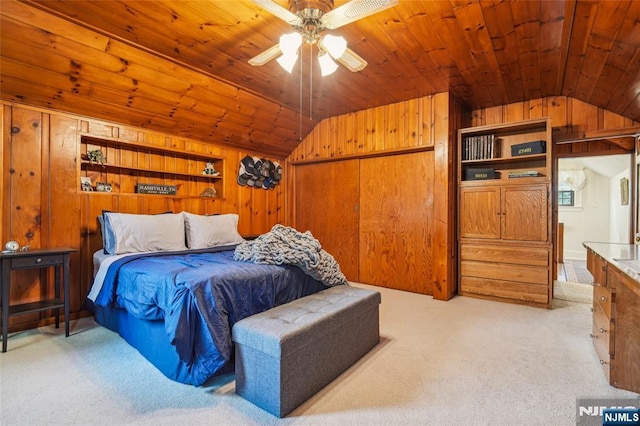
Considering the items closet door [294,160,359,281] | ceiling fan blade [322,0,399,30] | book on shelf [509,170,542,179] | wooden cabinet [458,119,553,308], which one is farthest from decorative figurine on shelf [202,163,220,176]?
book on shelf [509,170,542,179]

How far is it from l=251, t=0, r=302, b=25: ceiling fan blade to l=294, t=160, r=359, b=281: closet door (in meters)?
2.55

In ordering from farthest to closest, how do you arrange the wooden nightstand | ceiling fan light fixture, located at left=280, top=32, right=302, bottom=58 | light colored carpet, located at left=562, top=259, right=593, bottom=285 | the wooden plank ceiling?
light colored carpet, located at left=562, top=259, right=593, bottom=285 < the wooden nightstand < the wooden plank ceiling < ceiling fan light fixture, located at left=280, top=32, right=302, bottom=58

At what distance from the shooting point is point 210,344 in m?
1.66

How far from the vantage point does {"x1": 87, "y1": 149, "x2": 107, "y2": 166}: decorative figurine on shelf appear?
2944mm

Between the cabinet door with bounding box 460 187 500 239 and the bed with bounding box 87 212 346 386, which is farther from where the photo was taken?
the cabinet door with bounding box 460 187 500 239

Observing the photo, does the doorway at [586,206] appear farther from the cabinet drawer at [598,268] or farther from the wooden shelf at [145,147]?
the wooden shelf at [145,147]

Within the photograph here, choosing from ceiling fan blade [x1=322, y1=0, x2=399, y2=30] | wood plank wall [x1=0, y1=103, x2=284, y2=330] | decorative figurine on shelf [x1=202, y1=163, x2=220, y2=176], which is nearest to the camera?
ceiling fan blade [x1=322, y1=0, x2=399, y2=30]

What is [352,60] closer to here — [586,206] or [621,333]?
[621,333]

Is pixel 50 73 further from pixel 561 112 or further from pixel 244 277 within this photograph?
pixel 561 112

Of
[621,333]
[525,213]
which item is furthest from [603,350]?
[525,213]

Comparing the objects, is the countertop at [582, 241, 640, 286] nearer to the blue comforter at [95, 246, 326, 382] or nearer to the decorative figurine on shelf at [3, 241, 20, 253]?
the blue comforter at [95, 246, 326, 382]

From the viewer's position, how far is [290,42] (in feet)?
6.32

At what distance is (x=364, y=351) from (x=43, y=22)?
310 cm

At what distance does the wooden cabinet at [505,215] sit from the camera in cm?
321
